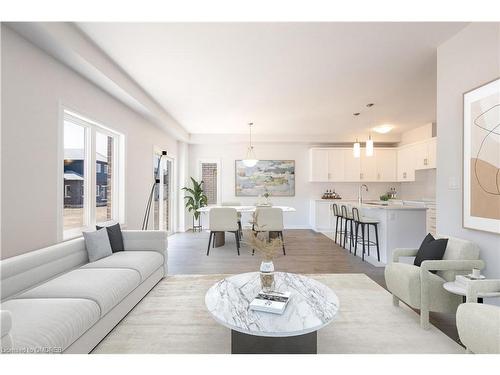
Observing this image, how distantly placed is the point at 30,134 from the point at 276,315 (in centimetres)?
263

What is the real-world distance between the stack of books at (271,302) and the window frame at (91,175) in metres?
2.29

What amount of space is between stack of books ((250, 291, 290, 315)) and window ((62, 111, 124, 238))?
2.44 m

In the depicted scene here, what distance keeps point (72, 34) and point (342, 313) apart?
3.71 m

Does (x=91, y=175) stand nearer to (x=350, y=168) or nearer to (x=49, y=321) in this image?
(x=49, y=321)

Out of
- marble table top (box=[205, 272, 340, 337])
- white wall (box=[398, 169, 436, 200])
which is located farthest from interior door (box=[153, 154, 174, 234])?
white wall (box=[398, 169, 436, 200])

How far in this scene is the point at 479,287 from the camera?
1.83 metres

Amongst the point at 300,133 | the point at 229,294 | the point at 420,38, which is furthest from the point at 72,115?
the point at 300,133

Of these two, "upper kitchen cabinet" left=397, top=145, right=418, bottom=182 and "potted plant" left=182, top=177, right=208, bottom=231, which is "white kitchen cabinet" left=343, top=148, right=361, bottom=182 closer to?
"upper kitchen cabinet" left=397, top=145, right=418, bottom=182

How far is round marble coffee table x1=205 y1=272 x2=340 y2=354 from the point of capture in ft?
4.80

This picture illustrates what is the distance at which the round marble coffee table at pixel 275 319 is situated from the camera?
1.46 metres

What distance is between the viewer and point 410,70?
3.20 m

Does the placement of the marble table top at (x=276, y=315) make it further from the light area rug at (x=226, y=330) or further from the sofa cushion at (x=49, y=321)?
the sofa cushion at (x=49, y=321)

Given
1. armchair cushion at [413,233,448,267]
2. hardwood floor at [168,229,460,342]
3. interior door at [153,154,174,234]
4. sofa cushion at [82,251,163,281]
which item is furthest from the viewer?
interior door at [153,154,174,234]
